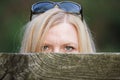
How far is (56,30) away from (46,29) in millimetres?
55

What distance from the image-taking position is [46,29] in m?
2.34

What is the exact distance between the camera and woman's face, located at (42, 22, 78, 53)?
2.26 metres

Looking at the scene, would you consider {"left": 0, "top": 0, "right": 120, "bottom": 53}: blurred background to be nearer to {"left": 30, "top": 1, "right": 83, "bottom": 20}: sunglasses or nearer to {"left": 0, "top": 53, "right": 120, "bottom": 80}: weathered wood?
{"left": 30, "top": 1, "right": 83, "bottom": 20}: sunglasses

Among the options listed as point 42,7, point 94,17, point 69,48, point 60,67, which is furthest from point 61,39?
point 94,17

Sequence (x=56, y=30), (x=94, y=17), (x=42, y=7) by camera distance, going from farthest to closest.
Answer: (x=94, y=17) < (x=42, y=7) < (x=56, y=30)

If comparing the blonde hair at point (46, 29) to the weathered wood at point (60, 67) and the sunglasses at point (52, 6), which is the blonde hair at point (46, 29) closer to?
the sunglasses at point (52, 6)

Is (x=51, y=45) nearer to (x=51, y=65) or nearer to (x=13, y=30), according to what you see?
(x=51, y=65)

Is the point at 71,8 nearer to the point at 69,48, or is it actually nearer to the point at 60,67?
the point at 69,48

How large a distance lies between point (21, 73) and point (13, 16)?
25.8ft

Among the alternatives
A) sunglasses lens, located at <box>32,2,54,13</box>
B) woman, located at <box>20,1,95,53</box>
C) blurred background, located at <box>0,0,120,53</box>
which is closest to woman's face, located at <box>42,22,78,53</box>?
woman, located at <box>20,1,95,53</box>

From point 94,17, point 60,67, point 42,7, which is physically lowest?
point 60,67

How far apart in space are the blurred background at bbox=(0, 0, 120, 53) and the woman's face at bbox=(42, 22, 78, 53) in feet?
18.9

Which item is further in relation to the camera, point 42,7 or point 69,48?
point 42,7

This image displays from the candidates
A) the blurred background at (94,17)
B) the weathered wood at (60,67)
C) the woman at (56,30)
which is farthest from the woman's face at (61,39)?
the blurred background at (94,17)
